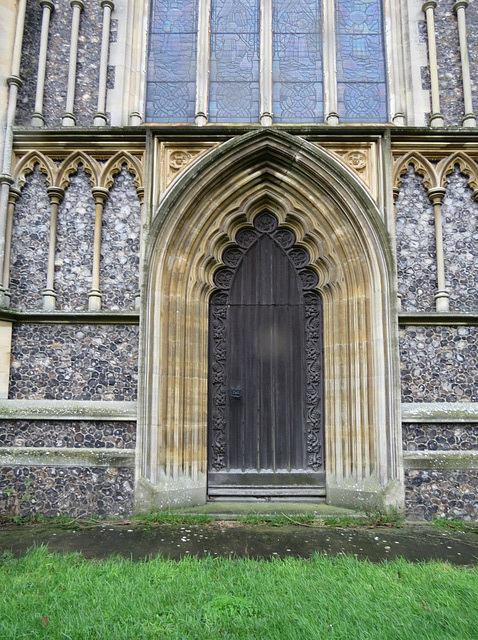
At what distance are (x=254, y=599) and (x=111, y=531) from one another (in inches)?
90.7

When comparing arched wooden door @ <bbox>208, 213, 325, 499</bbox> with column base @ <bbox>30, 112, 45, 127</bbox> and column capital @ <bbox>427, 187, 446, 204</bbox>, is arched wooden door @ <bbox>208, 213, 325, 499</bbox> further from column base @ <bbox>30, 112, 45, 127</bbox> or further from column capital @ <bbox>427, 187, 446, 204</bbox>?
column base @ <bbox>30, 112, 45, 127</bbox>

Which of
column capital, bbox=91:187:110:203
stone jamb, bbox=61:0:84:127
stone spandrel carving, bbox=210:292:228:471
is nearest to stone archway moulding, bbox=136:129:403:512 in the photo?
stone spandrel carving, bbox=210:292:228:471

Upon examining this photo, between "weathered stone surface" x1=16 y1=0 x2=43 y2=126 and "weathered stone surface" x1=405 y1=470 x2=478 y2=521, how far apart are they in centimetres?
669

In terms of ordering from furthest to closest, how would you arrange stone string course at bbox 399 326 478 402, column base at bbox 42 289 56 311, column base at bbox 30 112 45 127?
column base at bbox 30 112 45 127
column base at bbox 42 289 56 311
stone string course at bbox 399 326 478 402

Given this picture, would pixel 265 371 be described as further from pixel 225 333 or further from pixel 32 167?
pixel 32 167

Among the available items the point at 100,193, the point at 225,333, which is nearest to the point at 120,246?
the point at 100,193

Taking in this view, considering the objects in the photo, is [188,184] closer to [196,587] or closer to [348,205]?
[348,205]

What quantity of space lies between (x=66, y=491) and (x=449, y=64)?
24.2 feet

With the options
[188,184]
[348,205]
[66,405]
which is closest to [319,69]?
[348,205]

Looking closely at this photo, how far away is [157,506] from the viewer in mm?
5352

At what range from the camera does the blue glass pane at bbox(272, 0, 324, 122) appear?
6680 millimetres

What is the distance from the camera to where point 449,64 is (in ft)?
21.2

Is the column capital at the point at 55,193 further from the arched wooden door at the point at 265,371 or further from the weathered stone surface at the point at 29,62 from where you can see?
the arched wooden door at the point at 265,371

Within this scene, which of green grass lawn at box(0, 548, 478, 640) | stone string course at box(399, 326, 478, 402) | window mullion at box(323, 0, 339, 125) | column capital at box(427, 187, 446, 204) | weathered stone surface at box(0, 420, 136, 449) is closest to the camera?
green grass lawn at box(0, 548, 478, 640)
